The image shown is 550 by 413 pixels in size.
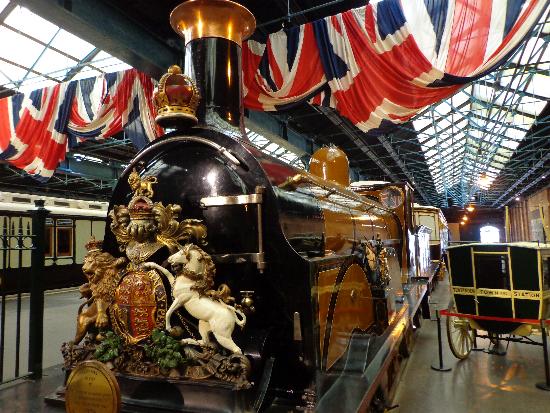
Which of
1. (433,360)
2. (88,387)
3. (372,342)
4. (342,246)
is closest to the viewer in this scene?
(88,387)

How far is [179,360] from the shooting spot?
205 centimetres

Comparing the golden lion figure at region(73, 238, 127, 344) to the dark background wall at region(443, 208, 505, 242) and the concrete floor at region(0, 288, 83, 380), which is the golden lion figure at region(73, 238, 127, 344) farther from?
the dark background wall at region(443, 208, 505, 242)

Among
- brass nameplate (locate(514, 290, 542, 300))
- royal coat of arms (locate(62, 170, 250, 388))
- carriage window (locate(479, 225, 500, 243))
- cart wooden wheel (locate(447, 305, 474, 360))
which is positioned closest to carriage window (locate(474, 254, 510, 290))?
brass nameplate (locate(514, 290, 542, 300))

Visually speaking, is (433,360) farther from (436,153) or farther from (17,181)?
(17,181)

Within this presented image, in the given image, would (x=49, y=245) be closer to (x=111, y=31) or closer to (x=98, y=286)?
(x=111, y=31)

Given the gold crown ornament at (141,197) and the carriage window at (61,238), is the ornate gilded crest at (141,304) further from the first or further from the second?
the carriage window at (61,238)

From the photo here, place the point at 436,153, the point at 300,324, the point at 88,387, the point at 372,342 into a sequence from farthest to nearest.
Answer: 1. the point at 436,153
2. the point at 372,342
3. the point at 300,324
4. the point at 88,387

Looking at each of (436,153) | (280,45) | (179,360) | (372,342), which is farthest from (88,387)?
(436,153)

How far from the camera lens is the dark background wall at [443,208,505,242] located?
36000 mm

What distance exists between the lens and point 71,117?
24.0 ft

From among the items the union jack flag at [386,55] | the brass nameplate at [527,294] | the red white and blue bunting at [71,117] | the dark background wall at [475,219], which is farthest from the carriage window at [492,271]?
the dark background wall at [475,219]

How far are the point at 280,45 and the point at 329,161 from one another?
1.71 m

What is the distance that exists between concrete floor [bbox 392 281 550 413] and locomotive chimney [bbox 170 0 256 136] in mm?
2873

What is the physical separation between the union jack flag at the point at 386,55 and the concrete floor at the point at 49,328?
4.18 m
